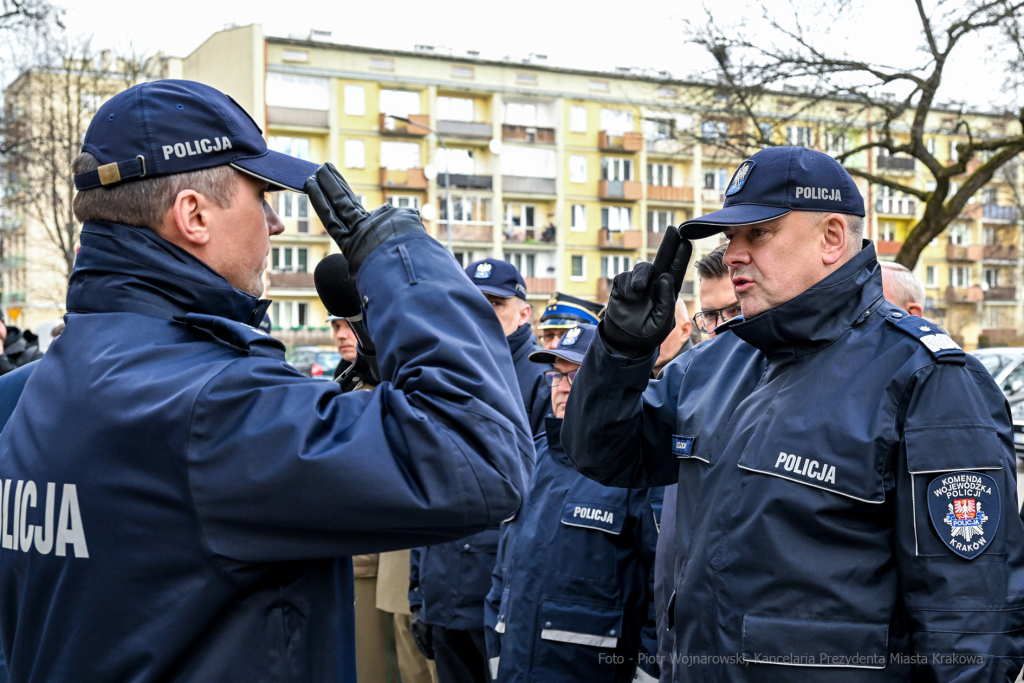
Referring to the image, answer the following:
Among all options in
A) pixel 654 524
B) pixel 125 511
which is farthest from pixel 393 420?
pixel 654 524

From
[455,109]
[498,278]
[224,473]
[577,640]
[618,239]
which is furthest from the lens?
[618,239]

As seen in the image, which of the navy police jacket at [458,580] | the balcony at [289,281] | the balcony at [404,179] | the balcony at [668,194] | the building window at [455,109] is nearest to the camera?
the navy police jacket at [458,580]

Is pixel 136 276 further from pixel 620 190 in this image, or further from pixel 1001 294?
pixel 1001 294

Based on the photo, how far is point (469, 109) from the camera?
149 ft

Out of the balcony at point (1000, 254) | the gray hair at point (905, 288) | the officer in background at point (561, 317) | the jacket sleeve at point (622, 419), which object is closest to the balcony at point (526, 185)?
the balcony at point (1000, 254)

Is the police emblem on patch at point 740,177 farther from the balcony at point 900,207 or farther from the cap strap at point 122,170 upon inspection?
the balcony at point 900,207

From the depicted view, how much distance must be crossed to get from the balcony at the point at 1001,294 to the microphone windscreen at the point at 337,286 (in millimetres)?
61896

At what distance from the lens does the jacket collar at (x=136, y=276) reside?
5.58 ft

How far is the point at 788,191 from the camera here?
2629 millimetres

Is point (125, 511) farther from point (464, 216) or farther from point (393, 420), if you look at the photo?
point (464, 216)

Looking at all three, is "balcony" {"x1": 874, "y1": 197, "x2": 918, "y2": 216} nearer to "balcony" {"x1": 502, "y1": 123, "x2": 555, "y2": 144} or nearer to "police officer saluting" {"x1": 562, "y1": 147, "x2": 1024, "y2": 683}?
"balcony" {"x1": 502, "y1": 123, "x2": 555, "y2": 144}

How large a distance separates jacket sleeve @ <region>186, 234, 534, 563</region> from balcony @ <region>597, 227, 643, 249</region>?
44922 mm

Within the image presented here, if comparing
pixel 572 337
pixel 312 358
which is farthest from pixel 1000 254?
pixel 572 337

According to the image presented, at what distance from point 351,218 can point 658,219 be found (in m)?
48.0
